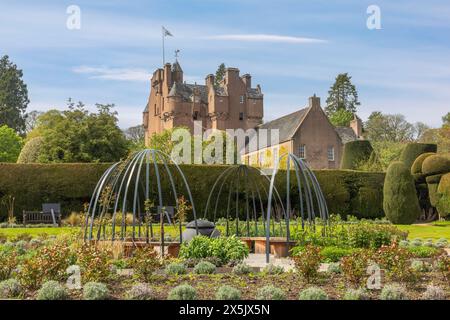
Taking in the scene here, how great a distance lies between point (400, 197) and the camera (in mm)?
28078

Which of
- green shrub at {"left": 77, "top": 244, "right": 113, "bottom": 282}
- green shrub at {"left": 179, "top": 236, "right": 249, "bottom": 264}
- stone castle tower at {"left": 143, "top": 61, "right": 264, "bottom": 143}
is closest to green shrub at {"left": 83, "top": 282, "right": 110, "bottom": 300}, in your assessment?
green shrub at {"left": 77, "top": 244, "right": 113, "bottom": 282}

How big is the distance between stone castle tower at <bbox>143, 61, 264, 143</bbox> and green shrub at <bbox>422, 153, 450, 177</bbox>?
3102 centimetres

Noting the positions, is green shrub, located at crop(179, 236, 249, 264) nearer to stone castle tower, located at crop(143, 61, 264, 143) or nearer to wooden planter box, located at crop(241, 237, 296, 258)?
wooden planter box, located at crop(241, 237, 296, 258)

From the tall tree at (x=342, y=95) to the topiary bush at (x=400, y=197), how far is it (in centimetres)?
5236

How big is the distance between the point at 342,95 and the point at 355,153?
4151cm

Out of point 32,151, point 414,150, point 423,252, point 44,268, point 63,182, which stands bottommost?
point 423,252

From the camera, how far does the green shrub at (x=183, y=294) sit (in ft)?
25.2

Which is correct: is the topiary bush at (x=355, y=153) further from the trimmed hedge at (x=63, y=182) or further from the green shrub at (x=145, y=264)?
the green shrub at (x=145, y=264)

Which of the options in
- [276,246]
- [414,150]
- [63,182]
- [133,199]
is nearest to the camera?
[276,246]

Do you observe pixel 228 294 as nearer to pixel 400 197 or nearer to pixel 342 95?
pixel 400 197

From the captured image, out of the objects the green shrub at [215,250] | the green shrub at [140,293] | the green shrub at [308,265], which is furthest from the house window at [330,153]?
the green shrub at [140,293]

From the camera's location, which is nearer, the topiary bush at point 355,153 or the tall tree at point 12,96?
the topiary bush at point 355,153

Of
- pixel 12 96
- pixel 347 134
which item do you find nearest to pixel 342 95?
pixel 347 134

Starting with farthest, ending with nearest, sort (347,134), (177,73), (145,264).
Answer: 1. (177,73)
2. (347,134)
3. (145,264)
